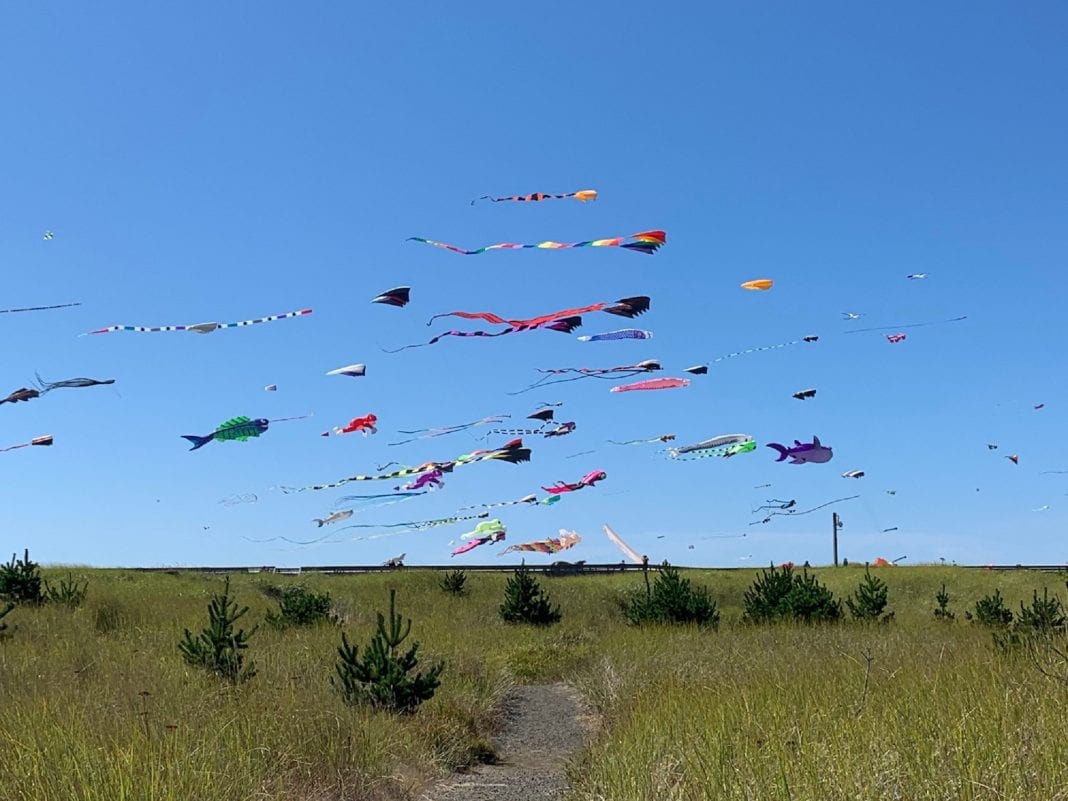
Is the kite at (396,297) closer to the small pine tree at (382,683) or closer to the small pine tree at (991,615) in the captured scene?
the small pine tree at (382,683)

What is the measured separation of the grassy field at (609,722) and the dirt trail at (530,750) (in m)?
0.35

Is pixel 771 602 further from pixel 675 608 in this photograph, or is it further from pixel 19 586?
pixel 19 586

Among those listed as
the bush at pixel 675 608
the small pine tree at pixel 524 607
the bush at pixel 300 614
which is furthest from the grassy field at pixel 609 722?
the small pine tree at pixel 524 607

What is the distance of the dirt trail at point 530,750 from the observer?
9.01 metres

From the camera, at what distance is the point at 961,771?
504 centimetres

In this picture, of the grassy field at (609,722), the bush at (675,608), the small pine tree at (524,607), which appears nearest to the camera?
the grassy field at (609,722)

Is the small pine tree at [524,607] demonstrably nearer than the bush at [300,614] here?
No

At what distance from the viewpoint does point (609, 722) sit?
36.9 feet

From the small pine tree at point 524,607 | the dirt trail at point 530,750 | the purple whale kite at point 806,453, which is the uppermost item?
the purple whale kite at point 806,453

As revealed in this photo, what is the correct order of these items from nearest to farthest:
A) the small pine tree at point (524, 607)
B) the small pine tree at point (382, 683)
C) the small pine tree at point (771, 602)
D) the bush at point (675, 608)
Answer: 1. the small pine tree at point (382, 683)
2. the bush at point (675, 608)
3. the small pine tree at point (771, 602)
4. the small pine tree at point (524, 607)

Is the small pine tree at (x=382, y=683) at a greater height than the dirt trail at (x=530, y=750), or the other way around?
the small pine tree at (x=382, y=683)

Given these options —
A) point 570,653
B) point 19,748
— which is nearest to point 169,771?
point 19,748

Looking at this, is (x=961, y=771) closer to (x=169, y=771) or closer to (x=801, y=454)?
(x=169, y=771)

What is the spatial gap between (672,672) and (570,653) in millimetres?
7974
